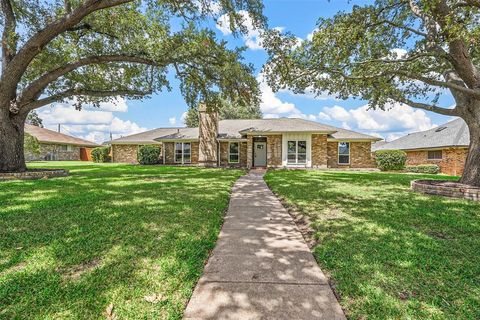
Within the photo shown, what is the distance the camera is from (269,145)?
1897 centimetres

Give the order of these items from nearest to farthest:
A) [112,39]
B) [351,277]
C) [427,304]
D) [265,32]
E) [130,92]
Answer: [427,304] → [351,277] → [265,32] → [112,39] → [130,92]

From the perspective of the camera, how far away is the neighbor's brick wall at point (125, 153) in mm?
26047

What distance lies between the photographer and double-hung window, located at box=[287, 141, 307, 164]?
18.8 metres

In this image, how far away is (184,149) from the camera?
877 inches

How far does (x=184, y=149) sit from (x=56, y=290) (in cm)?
2031

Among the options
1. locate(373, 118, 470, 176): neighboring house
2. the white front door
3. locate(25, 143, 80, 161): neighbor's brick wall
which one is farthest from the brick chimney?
locate(25, 143, 80, 161): neighbor's brick wall

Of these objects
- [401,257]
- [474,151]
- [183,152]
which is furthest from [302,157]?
[401,257]

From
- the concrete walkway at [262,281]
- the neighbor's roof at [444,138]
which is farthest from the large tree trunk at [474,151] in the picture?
the neighbor's roof at [444,138]

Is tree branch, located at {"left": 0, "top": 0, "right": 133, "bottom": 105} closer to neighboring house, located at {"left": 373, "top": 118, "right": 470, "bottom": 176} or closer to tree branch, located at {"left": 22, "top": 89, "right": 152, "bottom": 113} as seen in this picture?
tree branch, located at {"left": 22, "top": 89, "right": 152, "bottom": 113}

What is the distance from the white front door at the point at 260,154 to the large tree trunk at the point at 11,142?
14.7 m

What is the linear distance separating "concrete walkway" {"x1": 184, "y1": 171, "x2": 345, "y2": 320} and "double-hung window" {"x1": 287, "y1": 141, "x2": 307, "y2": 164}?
14714 mm

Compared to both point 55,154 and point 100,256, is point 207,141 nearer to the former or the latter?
point 100,256

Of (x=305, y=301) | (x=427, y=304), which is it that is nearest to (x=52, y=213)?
(x=305, y=301)

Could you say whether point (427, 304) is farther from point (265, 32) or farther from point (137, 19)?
point (137, 19)
